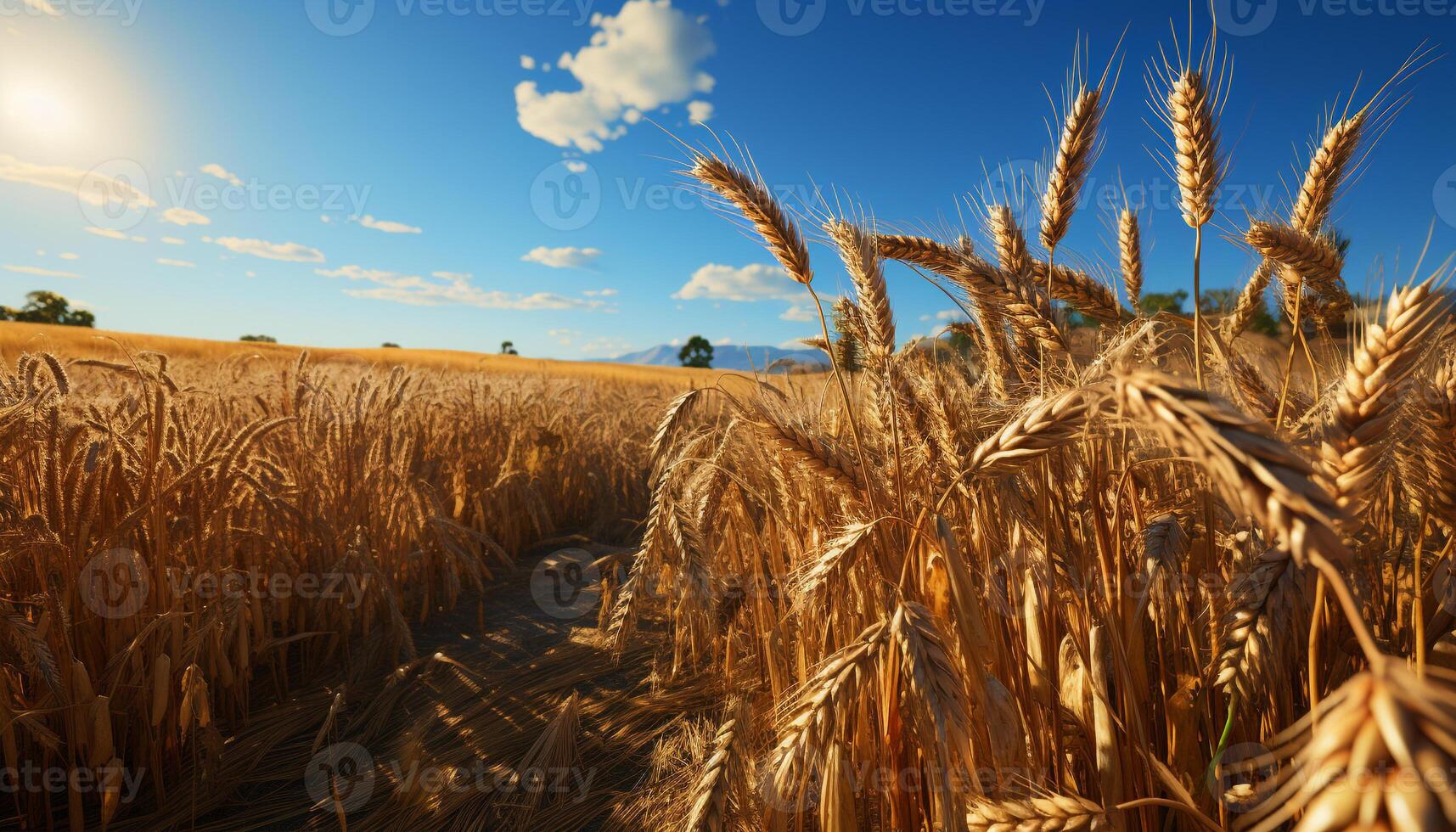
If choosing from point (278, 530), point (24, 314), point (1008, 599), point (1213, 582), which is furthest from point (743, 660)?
point (24, 314)

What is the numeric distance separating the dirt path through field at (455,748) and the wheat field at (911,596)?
0.06 feet

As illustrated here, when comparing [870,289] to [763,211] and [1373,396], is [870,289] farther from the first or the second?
[1373,396]

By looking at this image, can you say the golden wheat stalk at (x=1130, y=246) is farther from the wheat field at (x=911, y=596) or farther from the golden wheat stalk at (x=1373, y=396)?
the golden wheat stalk at (x=1373, y=396)

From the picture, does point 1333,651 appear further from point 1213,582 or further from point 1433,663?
point 1213,582

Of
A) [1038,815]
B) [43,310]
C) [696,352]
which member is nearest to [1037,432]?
[1038,815]

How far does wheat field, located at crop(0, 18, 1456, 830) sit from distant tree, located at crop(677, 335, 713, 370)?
56.1 metres

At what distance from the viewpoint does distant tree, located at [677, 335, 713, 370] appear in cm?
5947

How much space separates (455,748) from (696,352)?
58345 millimetres

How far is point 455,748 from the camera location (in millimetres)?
2254

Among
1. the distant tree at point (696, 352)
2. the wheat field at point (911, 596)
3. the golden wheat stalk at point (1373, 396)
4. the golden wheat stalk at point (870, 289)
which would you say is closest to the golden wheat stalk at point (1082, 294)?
the wheat field at point (911, 596)

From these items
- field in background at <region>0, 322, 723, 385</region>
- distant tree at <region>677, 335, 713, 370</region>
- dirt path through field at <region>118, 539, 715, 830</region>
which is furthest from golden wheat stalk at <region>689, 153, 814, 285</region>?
distant tree at <region>677, 335, 713, 370</region>

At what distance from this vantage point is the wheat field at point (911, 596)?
0.89 metres

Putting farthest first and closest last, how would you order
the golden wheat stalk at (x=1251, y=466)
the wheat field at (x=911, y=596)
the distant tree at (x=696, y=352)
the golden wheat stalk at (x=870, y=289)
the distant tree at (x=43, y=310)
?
the distant tree at (x=696, y=352), the distant tree at (x=43, y=310), the golden wheat stalk at (x=870, y=289), the wheat field at (x=911, y=596), the golden wheat stalk at (x=1251, y=466)

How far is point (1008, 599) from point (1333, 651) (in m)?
0.67
